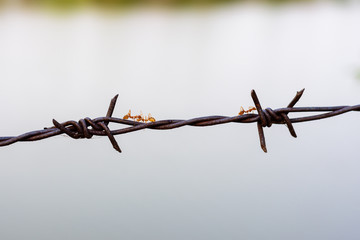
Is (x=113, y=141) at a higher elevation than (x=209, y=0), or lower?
lower

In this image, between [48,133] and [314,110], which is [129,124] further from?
[314,110]

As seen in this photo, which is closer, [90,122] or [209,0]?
[90,122]

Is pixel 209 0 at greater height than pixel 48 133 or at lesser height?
greater

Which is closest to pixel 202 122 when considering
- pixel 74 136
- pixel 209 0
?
pixel 74 136

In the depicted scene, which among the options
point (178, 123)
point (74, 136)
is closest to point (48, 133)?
point (74, 136)

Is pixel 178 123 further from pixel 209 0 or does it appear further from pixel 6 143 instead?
pixel 209 0

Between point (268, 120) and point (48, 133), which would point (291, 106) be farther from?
point (48, 133)

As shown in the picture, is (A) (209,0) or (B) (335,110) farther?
(A) (209,0)

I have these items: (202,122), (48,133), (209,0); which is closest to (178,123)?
(202,122)
